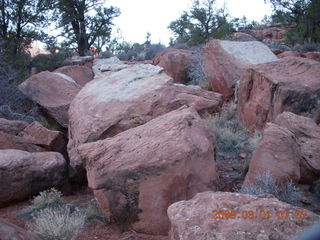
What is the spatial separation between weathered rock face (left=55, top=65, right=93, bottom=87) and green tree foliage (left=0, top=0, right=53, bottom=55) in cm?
248

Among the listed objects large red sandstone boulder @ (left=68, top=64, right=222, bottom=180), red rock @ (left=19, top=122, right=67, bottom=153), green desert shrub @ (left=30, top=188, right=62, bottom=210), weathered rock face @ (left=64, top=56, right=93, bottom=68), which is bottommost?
green desert shrub @ (left=30, top=188, right=62, bottom=210)

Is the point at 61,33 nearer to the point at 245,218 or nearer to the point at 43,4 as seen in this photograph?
the point at 43,4

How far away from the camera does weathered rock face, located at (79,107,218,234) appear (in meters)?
3.29

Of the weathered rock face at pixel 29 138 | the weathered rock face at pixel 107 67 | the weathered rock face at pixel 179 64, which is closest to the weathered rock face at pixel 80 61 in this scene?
the weathered rock face at pixel 107 67

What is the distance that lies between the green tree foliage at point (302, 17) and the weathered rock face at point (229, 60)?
784 cm

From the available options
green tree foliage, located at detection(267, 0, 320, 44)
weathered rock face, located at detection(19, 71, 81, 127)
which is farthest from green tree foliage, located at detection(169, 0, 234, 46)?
weathered rock face, located at detection(19, 71, 81, 127)

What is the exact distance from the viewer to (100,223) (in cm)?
364

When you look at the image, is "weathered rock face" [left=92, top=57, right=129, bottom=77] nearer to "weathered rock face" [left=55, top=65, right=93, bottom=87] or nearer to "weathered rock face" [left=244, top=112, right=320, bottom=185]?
"weathered rock face" [left=55, top=65, right=93, bottom=87]

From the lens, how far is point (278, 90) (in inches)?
229

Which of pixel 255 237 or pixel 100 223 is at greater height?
pixel 255 237

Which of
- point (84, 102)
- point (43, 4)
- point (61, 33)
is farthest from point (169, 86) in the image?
point (61, 33)

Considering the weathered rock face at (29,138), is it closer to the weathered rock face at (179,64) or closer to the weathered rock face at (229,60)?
the weathered rock face at (229,60)

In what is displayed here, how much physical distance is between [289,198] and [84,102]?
358cm

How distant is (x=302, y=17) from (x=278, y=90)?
12.9 meters
